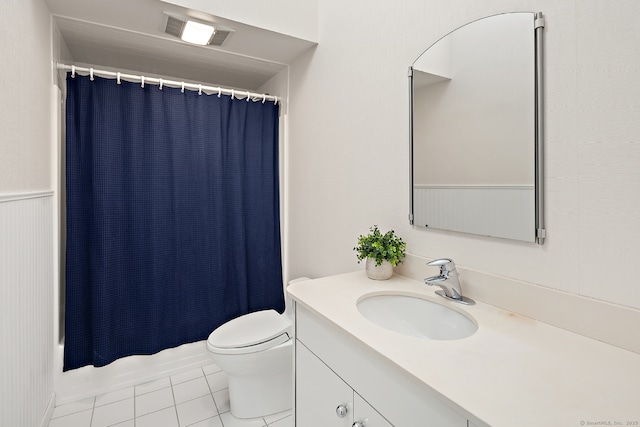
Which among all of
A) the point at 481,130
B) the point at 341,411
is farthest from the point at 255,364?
the point at 481,130

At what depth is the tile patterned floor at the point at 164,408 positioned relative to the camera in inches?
65.9

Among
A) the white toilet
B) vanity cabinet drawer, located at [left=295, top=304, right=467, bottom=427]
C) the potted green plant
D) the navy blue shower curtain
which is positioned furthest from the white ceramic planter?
the navy blue shower curtain

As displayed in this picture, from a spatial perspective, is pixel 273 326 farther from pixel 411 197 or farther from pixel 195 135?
pixel 195 135

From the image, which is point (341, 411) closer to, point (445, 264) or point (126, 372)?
point (445, 264)

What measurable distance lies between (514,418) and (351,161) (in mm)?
1356

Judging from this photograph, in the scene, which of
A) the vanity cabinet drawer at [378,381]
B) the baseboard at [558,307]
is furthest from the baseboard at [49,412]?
the baseboard at [558,307]

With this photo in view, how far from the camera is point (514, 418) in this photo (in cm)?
54

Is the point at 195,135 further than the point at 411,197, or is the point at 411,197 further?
the point at 195,135

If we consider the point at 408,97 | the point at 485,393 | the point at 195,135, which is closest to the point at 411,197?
the point at 408,97

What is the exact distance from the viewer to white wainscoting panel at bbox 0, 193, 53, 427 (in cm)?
109

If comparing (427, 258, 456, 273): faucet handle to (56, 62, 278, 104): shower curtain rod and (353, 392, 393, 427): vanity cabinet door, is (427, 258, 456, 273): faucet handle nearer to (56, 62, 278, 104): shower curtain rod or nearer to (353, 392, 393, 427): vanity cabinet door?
(353, 392, 393, 427): vanity cabinet door

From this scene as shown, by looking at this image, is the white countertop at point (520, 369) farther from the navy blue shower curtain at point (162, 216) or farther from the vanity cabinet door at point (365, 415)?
the navy blue shower curtain at point (162, 216)

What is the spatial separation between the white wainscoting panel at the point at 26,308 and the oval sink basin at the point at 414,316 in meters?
1.25

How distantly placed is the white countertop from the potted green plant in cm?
35
